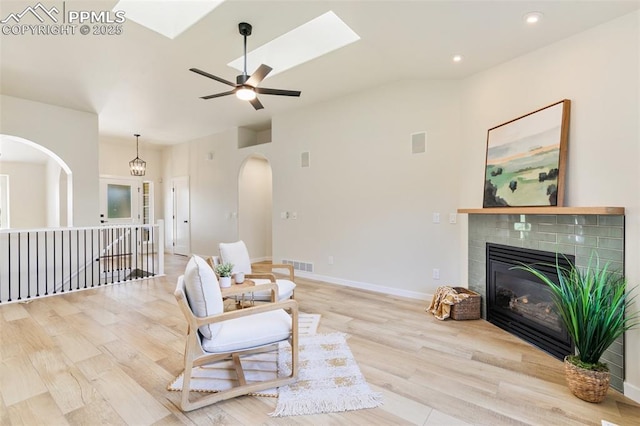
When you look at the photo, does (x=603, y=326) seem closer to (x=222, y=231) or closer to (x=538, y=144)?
(x=538, y=144)

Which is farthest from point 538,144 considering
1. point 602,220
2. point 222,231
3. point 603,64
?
point 222,231

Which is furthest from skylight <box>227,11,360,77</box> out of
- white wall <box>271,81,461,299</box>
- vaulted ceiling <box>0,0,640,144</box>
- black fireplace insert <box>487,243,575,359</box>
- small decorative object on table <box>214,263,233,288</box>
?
black fireplace insert <box>487,243,575,359</box>

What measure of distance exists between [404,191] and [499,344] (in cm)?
216

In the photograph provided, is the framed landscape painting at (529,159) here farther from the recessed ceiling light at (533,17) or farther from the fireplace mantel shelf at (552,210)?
the recessed ceiling light at (533,17)

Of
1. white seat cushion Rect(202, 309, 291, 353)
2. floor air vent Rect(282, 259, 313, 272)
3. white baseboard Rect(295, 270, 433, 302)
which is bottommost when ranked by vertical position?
white baseboard Rect(295, 270, 433, 302)

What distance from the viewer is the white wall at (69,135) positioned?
14.8 feet

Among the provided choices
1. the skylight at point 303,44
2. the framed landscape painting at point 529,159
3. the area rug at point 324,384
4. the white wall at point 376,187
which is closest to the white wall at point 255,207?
the white wall at point 376,187

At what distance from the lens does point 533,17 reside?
8.00ft

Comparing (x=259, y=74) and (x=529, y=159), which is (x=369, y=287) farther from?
(x=259, y=74)

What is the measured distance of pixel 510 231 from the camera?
3.04 metres

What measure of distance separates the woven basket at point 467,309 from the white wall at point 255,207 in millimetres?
4739

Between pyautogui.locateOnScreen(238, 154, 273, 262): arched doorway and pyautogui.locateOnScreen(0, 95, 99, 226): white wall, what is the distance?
8.94 ft

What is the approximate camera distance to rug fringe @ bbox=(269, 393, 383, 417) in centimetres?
179

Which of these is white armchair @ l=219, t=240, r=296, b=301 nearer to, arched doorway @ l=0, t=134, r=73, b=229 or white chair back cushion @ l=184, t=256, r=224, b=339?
white chair back cushion @ l=184, t=256, r=224, b=339
